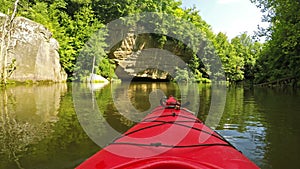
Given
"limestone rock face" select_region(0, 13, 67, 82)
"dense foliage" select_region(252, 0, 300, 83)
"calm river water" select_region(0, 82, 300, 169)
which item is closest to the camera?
"calm river water" select_region(0, 82, 300, 169)

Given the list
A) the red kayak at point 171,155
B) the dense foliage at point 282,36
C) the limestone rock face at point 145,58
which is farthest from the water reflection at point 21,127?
the limestone rock face at point 145,58

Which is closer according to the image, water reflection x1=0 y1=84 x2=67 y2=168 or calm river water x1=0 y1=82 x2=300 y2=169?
calm river water x1=0 y1=82 x2=300 y2=169

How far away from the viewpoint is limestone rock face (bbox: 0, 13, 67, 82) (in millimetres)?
19688

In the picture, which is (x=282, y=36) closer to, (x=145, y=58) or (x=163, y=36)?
(x=163, y=36)

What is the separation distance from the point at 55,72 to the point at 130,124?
18985mm

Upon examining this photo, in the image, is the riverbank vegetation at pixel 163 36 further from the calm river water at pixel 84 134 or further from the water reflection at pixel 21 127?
the water reflection at pixel 21 127

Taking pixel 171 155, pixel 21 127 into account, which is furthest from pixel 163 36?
pixel 171 155

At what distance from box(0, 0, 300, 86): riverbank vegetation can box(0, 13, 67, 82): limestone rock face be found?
119 inches

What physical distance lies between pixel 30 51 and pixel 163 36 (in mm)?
18753

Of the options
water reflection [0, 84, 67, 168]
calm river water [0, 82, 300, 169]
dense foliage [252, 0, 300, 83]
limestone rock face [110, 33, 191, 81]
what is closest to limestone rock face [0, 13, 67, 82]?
water reflection [0, 84, 67, 168]

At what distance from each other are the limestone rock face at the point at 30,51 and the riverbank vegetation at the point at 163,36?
302 cm

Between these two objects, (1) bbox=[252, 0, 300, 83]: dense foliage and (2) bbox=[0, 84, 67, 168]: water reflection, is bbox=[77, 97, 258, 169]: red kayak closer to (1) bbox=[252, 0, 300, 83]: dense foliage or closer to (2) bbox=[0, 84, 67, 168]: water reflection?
(2) bbox=[0, 84, 67, 168]: water reflection

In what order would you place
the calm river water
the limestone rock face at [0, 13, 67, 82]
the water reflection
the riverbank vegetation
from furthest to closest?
the riverbank vegetation → the limestone rock face at [0, 13, 67, 82] → the water reflection → the calm river water

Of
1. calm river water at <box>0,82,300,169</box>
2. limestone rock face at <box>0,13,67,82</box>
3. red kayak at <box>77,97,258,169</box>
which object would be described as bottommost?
calm river water at <box>0,82,300,169</box>
